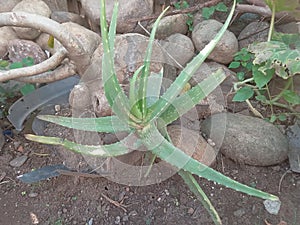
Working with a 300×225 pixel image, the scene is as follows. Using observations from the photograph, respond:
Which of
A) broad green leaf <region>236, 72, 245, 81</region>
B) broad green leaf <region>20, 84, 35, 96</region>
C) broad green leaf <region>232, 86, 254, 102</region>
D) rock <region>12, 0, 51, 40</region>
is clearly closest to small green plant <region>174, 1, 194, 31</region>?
broad green leaf <region>236, 72, 245, 81</region>

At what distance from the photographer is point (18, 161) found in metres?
1.39

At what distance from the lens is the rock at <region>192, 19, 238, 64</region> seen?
5.21 ft

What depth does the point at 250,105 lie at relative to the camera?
1.42 meters

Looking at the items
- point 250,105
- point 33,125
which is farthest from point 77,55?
point 250,105

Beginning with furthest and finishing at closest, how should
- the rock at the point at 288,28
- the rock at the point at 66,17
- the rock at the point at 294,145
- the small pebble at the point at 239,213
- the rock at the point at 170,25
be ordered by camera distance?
the rock at the point at 66,17 < the rock at the point at 170,25 < the rock at the point at 288,28 < the rock at the point at 294,145 < the small pebble at the point at 239,213

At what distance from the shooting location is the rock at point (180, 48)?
1.62m

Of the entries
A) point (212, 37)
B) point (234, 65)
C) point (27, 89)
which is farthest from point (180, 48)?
point (27, 89)

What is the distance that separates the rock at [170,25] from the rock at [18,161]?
2.37ft

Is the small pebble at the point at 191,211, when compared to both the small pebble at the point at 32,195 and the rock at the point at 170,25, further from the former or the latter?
the rock at the point at 170,25

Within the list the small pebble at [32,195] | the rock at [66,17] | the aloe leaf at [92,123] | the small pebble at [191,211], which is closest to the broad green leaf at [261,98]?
the small pebble at [191,211]

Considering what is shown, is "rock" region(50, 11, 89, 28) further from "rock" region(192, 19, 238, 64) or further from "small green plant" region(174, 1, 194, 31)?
"rock" region(192, 19, 238, 64)

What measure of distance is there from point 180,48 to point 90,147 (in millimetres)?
784

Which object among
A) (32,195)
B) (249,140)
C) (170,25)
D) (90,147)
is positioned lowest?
(32,195)

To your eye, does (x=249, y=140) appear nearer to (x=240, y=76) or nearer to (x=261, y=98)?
(x=261, y=98)
